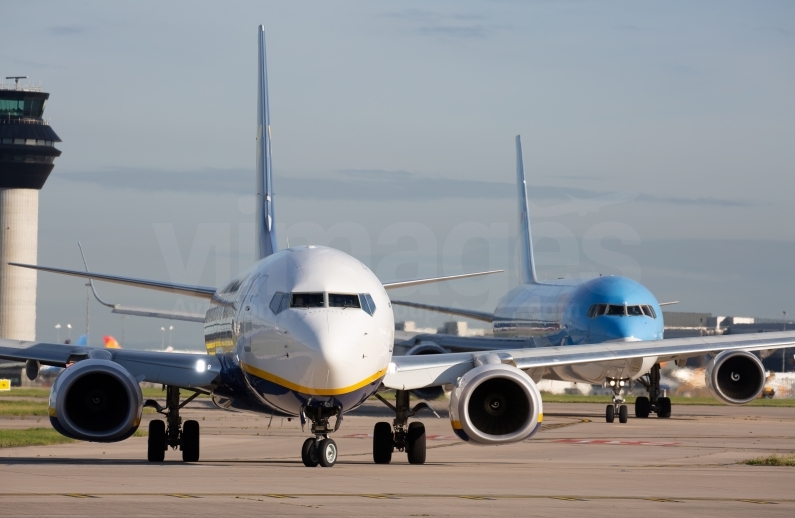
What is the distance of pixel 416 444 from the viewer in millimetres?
21875

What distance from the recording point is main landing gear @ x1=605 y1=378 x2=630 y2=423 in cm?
3828

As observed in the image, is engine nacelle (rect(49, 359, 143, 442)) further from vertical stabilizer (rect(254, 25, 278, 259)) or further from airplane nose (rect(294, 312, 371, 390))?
vertical stabilizer (rect(254, 25, 278, 259))

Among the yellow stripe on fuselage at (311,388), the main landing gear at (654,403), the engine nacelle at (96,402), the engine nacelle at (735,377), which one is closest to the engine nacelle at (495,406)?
the yellow stripe on fuselage at (311,388)

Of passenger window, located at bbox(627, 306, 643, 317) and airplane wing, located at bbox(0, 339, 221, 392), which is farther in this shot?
passenger window, located at bbox(627, 306, 643, 317)

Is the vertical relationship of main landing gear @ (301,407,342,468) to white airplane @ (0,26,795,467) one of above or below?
below

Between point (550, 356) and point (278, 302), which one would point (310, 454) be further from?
point (550, 356)

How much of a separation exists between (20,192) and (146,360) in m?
91.6

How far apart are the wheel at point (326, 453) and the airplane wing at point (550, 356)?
1.65 meters

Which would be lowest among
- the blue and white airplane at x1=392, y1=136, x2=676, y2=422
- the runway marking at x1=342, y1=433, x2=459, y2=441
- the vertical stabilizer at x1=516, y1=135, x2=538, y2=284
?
the runway marking at x1=342, y1=433, x2=459, y2=441

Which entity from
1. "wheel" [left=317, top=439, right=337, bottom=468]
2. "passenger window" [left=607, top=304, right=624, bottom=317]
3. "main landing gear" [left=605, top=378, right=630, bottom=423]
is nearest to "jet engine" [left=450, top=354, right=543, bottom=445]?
"wheel" [left=317, top=439, right=337, bottom=468]

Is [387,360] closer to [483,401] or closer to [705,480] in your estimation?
[483,401]

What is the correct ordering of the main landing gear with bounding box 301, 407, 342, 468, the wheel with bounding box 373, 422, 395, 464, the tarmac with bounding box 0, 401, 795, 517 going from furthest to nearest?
the wheel with bounding box 373, 422, 395, 464 → the main landing gear with bounding box 301, 407, 342, 468 → the tarmac with bounding box 0, 401, 795, 517

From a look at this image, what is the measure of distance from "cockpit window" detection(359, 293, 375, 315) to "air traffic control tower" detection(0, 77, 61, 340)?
301ft

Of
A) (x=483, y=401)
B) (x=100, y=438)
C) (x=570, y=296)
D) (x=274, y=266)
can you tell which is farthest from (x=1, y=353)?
(x=570, y=296)
